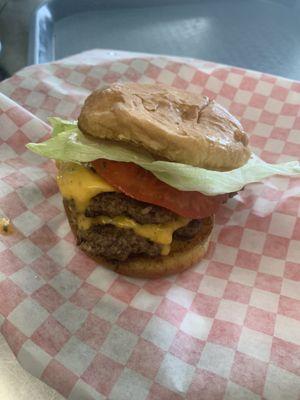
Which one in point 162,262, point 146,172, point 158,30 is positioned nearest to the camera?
point 146,172

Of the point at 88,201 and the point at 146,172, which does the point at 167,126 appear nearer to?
the point at 146,172

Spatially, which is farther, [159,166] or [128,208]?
[128,208]

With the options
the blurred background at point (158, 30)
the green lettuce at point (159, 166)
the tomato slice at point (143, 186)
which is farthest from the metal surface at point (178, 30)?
the tomato slice at point (143, 186)

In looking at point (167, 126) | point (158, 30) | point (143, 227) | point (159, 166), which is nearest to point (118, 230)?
point (143, 227)

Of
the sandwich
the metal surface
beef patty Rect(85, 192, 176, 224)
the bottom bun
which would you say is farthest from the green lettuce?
the metal surface

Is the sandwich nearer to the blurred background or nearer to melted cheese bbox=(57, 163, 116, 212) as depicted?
melted cheese bbox=(57, 163, 116, 212)
